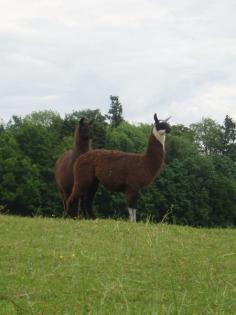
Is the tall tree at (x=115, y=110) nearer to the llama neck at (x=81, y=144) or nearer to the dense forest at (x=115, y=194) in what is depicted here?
the dense forest at (x=115, y=194)

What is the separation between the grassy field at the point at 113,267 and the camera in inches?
249

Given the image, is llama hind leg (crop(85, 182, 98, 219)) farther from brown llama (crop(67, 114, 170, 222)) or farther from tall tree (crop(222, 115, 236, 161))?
tall tree (crop(222, 115, 236, 161))

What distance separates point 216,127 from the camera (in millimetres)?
106625

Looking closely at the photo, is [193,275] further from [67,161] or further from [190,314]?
[67,161]

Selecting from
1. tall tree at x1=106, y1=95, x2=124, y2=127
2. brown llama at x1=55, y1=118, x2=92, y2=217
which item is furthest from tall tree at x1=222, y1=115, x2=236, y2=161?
brown llama at x1=55, y1=118, x2=92, y2=217

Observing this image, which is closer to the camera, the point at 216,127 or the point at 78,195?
the point at 78,195

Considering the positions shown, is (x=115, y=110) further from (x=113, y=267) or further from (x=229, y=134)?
Result: (x=113, y=267)

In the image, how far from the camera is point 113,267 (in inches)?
320

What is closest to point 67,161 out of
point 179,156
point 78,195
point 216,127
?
point 78,195

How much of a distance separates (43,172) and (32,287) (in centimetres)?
4777

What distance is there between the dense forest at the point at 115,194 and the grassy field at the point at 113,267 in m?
31.9

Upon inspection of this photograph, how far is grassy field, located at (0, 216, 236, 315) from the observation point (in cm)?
633

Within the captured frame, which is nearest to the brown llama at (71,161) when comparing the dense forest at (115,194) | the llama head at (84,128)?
the llama head at (84,128)

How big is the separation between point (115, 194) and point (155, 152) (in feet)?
119
